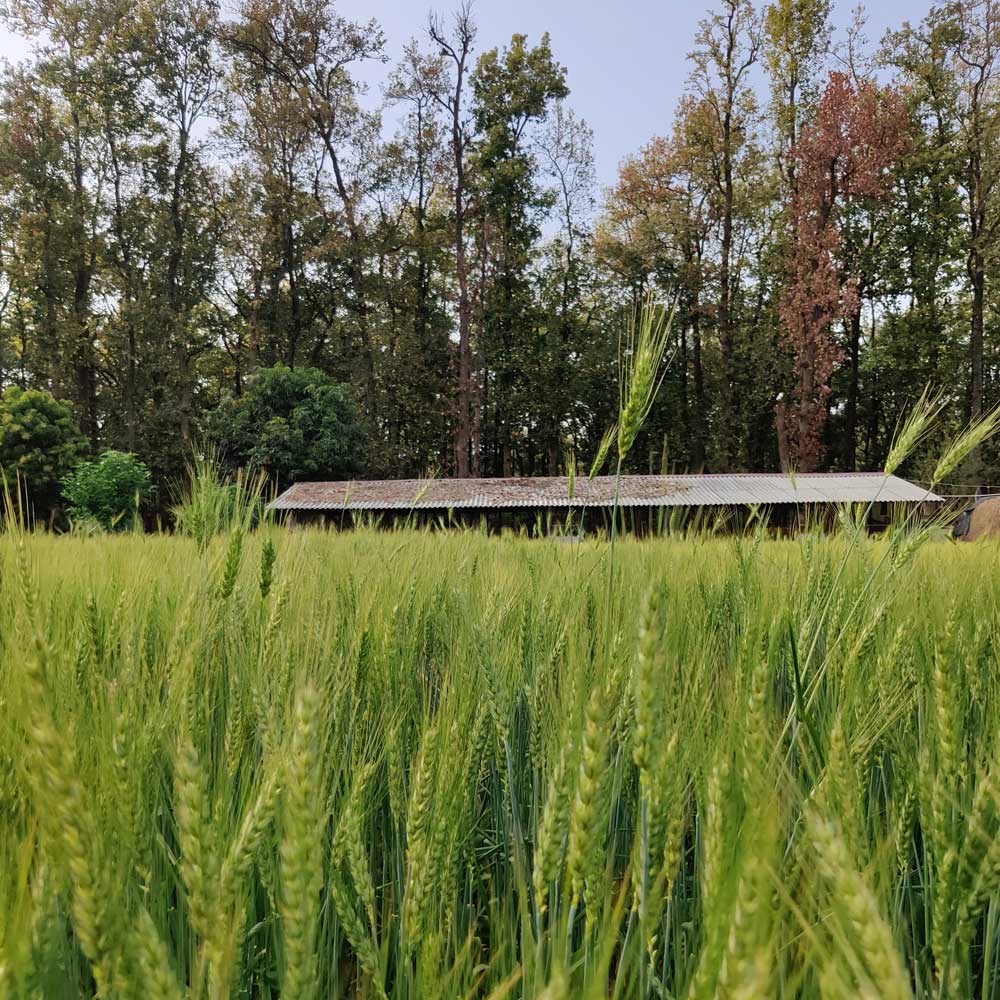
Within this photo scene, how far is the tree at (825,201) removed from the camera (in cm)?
1883

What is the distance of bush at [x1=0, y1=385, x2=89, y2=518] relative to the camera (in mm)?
14453

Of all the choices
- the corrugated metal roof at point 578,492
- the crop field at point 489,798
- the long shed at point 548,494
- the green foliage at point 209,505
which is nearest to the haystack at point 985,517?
the corrugated metal roof at point 578,492

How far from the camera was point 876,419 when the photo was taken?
2605 centimetres

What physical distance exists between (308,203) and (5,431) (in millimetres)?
12775

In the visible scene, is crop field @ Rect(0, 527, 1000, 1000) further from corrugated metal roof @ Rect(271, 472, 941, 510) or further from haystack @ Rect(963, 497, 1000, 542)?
corrugated metal roof @ Rect(271, 472, 941, 510)

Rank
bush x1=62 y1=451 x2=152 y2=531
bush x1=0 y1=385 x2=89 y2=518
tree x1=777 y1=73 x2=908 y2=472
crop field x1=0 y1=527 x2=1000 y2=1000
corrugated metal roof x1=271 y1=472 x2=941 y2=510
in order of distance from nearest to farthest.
→ crop field x1=0 y1=527 x2=1000 y2=1000 → bush x1=62 y1=451 x2=152 y2=531 → corrugated metal roof x1=271 y1=472 x2=941 y2=510 → bush x1=0 y1=385 x2=89 y2=518 → tree x1=777 y1=73 x2=908 y2=472

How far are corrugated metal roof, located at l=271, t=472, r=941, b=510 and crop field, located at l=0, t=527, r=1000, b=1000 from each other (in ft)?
37.8

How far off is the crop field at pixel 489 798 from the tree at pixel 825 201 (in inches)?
805

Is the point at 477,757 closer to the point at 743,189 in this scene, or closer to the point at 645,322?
the point at 645,322

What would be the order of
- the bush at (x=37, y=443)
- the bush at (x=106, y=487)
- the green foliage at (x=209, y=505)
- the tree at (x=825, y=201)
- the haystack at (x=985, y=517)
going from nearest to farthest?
1. the green foliage at (x=209, y=505)
2. the haystack at (x=985, y=517)
3. the bush at (x=106, y=487)
4. the bush at (x=37, y=443)
5. the tree at (x=825, y=201)

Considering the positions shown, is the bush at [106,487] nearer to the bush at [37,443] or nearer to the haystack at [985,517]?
the bush at [37,443]

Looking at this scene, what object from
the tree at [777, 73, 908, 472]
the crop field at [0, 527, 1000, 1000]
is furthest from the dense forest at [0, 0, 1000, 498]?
the crop field at [0, 527, 1000, 1000]

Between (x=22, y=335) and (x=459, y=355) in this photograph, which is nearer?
(x=22, y=335)

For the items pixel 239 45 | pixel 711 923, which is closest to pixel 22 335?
pixel 239 45
